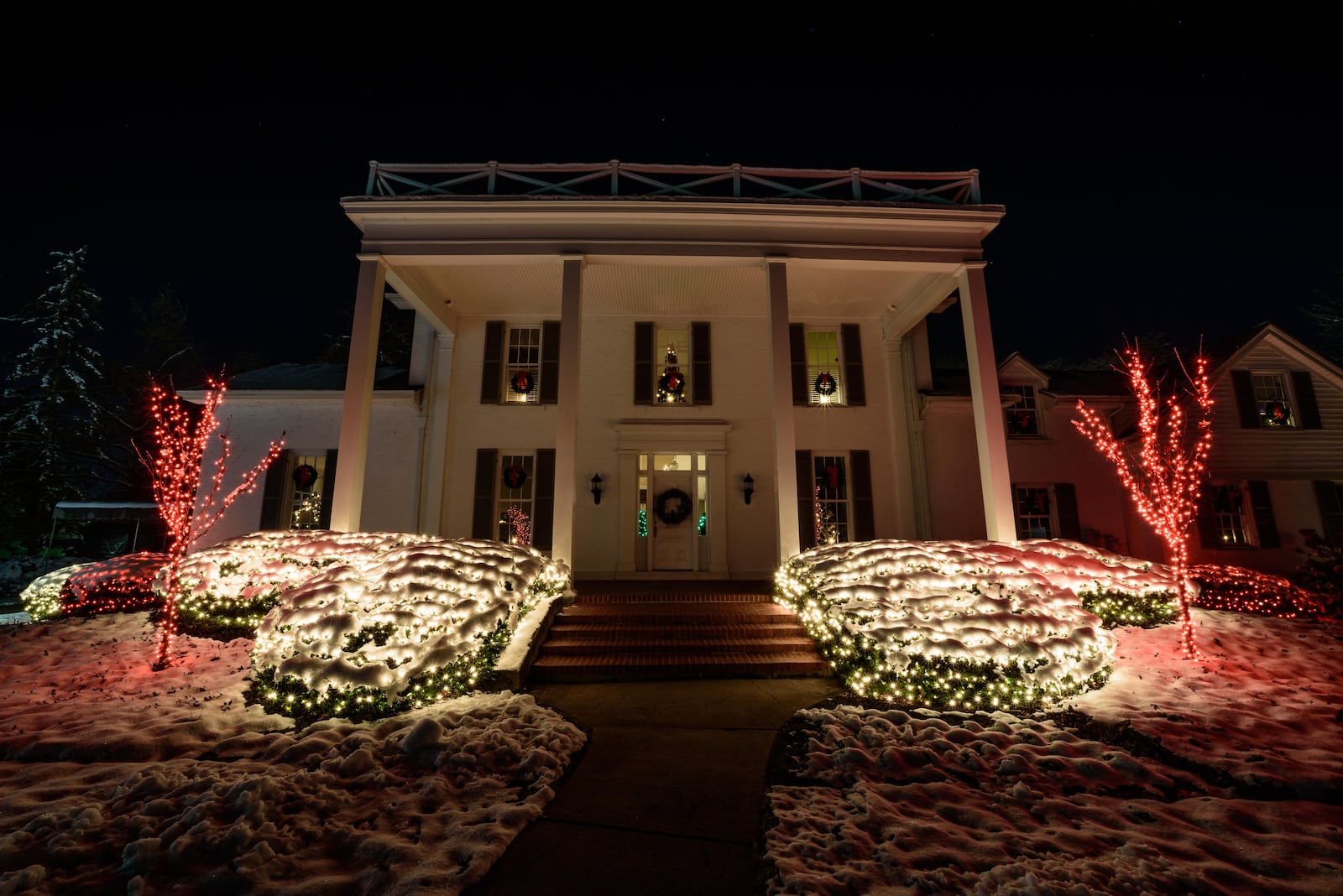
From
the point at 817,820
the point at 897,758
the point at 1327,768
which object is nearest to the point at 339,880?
the point at 817,820

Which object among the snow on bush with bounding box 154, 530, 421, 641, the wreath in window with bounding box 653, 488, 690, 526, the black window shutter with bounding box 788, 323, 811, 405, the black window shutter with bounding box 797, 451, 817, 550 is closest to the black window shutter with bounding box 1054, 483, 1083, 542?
the black window shutter with bounding box 797, 451, 817, 550

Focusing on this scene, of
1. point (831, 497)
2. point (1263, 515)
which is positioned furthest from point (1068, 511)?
point (831, 497)

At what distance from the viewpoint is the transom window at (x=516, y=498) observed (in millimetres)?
10180

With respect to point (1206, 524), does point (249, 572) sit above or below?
below

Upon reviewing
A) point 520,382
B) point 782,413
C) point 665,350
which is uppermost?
point 665,350

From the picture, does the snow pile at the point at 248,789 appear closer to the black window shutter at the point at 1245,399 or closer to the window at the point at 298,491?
the window at the point at 298,491

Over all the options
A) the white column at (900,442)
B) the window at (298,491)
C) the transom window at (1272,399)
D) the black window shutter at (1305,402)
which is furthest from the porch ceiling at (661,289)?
the black window shutter at (1305,402)

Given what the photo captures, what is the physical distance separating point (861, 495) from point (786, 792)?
317 inches

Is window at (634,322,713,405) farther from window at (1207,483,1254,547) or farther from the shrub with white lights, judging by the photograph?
window at (1207,483,1254,547)

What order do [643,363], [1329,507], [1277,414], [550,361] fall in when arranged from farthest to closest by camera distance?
[1277,414], [1329,507], [643,363], [550,361]

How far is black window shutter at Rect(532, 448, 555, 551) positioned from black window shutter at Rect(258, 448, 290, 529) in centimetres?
→ 471

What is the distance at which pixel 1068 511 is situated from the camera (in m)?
10.9

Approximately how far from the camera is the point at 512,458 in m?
10.6

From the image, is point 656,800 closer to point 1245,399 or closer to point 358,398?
point 358,398
